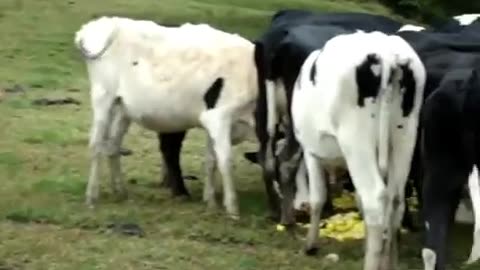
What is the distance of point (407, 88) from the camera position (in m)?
8.07

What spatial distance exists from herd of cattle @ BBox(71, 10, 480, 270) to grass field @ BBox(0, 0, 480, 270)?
32 centimetres

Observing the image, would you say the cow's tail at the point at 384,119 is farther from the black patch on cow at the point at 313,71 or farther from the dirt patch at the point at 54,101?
the dirt patch at the point at 54,101

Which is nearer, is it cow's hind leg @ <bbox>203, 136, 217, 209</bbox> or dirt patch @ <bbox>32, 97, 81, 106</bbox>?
cow's hind leg @ <bbox>203, 136, 217, 209</bbox>

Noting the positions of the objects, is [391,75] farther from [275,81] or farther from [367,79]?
[275,81]

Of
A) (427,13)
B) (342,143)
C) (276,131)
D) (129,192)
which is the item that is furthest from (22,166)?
(427,13)

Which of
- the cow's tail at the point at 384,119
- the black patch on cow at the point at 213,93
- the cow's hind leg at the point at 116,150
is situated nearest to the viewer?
the cow's tail at the point at 384,119

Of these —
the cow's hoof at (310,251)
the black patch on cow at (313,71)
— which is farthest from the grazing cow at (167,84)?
the black patch on cow at (313,71)

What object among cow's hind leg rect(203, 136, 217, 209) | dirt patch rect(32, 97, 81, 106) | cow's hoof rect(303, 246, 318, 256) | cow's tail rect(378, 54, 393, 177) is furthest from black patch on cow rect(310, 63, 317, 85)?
dirt patch rect(32, 97, 81, 106)

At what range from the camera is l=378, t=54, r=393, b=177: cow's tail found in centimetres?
796

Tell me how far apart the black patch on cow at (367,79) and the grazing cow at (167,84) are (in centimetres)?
256

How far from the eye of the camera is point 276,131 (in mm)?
10344

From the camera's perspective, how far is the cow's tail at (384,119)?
796 centimetres

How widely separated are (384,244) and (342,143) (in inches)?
30.4

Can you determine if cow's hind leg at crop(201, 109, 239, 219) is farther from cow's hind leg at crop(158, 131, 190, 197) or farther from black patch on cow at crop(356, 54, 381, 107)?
black patch on cow at crop(356, 54, 381, 107)
